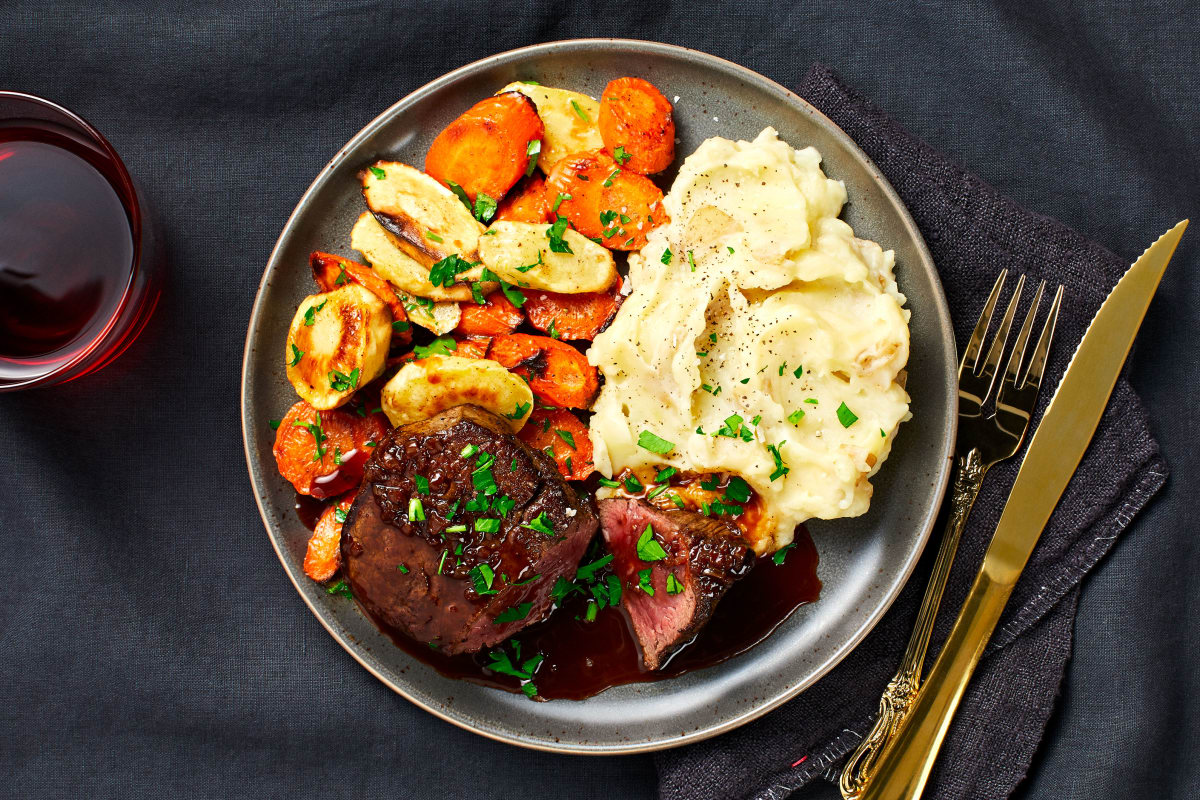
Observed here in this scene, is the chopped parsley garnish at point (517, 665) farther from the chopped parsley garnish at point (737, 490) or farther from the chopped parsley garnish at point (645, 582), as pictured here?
the chopped parsley garnish at point (737, 490)

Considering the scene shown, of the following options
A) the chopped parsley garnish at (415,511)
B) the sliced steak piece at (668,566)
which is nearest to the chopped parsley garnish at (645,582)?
the sliced steak piece at (668,566)

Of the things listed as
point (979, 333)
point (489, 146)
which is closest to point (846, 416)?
point (979, 333)

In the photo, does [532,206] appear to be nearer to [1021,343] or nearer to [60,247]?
[60,247]

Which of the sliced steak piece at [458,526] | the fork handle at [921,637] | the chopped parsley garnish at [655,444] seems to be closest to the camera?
the sliced steak piece at [458,526]

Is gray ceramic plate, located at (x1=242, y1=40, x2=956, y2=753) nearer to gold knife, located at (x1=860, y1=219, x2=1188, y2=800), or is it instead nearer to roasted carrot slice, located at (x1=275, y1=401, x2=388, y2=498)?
roasted carrot slice, located at (x1=275, y1=401, x2=388, y2=498)

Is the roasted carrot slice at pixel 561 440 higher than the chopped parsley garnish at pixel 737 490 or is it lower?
lower

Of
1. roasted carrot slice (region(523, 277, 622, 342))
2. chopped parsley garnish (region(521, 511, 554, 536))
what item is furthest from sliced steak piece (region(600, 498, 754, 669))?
roasted carrot slice (region(523, 277, 622, 342))
